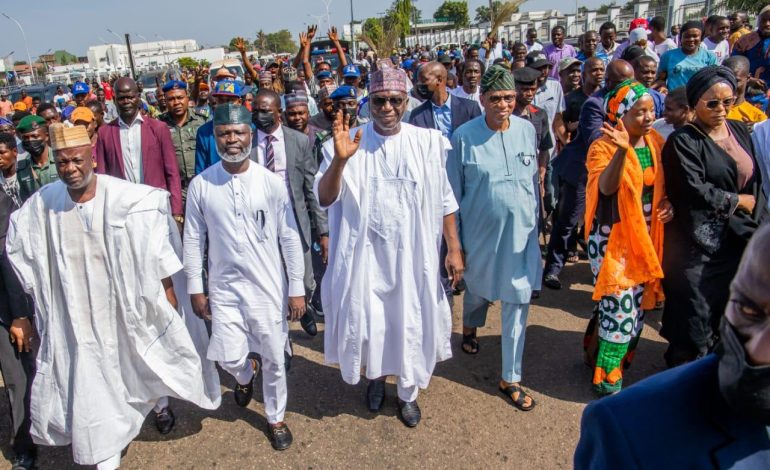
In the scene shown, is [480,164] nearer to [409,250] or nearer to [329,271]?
[409,250]

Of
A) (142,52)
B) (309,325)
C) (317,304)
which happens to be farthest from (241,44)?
(142,52)

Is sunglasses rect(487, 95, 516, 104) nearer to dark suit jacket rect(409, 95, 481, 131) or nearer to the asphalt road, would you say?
dark suit jacket rect(409, 95, 481, 131)

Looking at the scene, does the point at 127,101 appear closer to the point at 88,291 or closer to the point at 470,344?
the point at 88,291

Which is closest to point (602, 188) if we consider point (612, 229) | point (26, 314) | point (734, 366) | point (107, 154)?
point (612, 229)

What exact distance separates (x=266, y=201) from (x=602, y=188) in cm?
190

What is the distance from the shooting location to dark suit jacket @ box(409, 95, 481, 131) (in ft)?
15.9

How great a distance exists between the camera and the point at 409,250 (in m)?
3.20

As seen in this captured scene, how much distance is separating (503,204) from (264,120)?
1.97 meters

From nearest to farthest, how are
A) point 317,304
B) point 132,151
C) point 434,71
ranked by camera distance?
1. point 132,151
2. point 434,71
3. point 317,304

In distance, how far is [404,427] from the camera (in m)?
3.35

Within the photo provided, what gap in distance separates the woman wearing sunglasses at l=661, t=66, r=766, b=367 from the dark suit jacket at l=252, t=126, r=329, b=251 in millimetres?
2397

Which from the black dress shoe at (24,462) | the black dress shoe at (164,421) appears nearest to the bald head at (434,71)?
the black dress shoe at (164,421)

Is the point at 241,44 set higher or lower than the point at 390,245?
higher

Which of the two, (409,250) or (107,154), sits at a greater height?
(107,154)
